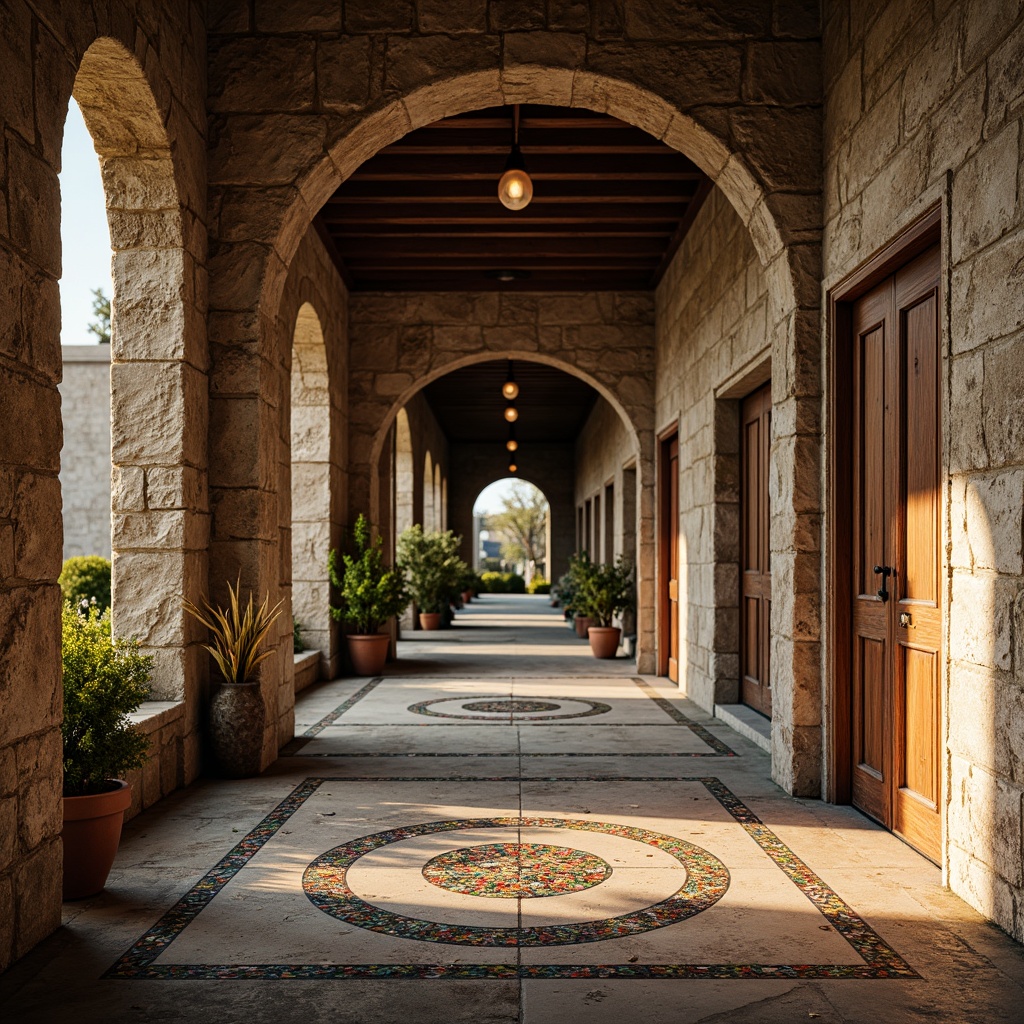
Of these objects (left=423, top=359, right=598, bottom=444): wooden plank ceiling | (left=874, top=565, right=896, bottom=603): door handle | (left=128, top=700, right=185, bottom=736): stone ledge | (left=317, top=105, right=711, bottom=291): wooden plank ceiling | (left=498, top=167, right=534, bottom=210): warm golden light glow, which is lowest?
(left=128, top=700, right=185, bottom=736): stone ledge

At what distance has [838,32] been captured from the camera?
4152 mm

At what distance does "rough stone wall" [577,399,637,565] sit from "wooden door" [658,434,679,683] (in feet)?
1.80

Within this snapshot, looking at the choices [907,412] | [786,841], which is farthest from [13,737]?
[907,412]

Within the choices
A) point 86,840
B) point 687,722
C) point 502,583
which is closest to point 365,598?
point 687,722

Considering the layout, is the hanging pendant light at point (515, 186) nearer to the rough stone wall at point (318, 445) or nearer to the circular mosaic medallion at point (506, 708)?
the rough stone wall at point (318, 445)

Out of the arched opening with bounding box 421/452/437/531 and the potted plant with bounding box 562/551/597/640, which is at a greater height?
the arched opening with bounding box 421/452/437/531

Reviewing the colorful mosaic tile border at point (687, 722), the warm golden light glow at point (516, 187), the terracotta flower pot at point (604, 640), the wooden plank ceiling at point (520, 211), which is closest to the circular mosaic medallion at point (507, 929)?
the colorful mosaic tile border at point (687, 722)

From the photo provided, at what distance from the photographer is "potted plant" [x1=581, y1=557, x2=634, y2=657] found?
967 cm

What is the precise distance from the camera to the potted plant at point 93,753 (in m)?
2.92

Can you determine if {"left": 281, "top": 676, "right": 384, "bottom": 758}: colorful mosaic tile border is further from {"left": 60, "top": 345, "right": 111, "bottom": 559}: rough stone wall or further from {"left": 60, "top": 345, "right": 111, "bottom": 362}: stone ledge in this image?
{"left": 60, "top": 345, "right": 111, "bottom": 362}: stone ledge

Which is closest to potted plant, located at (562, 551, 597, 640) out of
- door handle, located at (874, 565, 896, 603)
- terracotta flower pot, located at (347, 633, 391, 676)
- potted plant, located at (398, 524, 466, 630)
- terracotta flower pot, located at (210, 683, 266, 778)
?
potted plant, located at (398, 524, 466, 630)

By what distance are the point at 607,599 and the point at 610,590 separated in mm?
93

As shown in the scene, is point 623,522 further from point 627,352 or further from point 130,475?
point 130,475

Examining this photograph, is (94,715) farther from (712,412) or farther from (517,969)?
(712,412)
